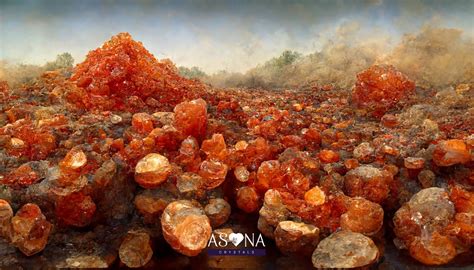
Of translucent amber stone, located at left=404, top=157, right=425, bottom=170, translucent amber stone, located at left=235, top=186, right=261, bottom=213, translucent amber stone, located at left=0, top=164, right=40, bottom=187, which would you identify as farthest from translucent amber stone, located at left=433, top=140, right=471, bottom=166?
translucent amber stone, located at left=0, top=164, right=40, bottom=187

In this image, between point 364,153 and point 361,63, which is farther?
point 361,63

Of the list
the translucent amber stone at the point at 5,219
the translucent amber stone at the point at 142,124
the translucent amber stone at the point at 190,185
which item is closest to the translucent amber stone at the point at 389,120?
the translucent amber stone at the point at 190,185

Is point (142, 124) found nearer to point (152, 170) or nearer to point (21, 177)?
point (152, 170)

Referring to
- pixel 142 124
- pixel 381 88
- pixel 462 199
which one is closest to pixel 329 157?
pixel 462 199

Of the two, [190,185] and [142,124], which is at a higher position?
[142,124]

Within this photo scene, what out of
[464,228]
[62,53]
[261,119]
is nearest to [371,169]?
[464,228]

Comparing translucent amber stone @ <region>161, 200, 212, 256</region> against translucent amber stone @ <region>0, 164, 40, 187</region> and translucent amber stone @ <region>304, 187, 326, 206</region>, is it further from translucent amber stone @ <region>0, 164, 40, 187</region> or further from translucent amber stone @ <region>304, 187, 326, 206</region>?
translucent amber stone @ <region>0, 164, 40, 187</region>

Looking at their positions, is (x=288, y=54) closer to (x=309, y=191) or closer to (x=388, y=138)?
(x=388, y=138)
